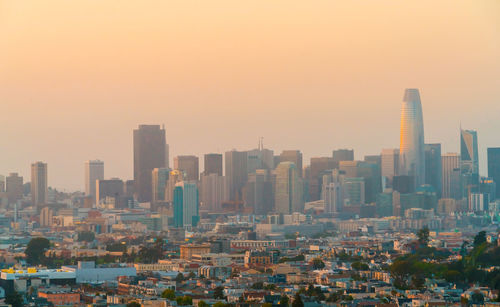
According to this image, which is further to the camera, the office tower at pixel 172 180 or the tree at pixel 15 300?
A: the office tower at pixel 172 180

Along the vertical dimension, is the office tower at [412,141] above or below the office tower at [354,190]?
above

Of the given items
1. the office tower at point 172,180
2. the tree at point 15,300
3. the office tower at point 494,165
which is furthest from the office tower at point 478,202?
the tree at point 15,300

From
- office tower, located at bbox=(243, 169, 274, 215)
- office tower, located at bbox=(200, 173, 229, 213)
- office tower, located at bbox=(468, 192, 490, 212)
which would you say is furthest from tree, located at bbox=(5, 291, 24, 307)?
office tower, located at bbox=(200, 173, 229, 213)

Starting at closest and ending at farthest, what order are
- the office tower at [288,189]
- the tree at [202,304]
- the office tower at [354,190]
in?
1. the tree at [202,304]
2. the office tower at [288,189]
3. the office tower at [354,190]

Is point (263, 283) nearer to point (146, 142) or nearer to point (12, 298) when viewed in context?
point (12, 298)

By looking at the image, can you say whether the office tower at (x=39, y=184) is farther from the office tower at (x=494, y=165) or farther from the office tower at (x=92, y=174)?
the office tower at (x=494, y=165)

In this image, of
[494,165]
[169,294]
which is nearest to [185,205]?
[494,165]

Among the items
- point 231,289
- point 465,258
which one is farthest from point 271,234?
point 231,289
